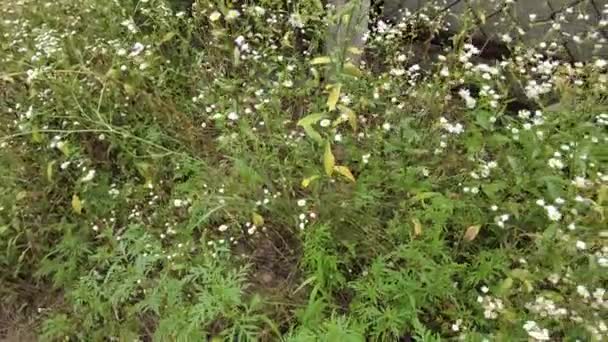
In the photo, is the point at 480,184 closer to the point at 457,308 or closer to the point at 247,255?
the point at 457,308

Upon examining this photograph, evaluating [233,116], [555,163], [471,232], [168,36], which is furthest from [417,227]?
[168,36]

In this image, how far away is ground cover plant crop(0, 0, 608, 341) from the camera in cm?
208

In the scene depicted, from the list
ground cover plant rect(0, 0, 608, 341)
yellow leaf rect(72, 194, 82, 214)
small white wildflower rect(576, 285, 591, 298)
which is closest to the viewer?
small white wildflower rect(576, 285, 591, 298)

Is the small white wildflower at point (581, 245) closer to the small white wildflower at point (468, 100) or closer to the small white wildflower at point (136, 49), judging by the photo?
the small white wildflower at point (468, 100)

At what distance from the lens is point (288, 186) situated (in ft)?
7.80

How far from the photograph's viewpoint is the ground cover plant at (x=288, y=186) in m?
2.08

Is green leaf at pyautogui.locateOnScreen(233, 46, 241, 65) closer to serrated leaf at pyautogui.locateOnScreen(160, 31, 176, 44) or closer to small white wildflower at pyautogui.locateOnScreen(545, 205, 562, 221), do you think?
serrated leaf at pyautogui.locateOnScreen(160, 31, 176, 44)

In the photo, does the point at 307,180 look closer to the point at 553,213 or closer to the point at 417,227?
the point at 417,227

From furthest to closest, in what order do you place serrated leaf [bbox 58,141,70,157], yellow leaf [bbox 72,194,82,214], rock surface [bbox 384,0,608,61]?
rock surface [bbox 384,0,608,61] → yellow leaf [bbox 72,194,82,214] → serrated leaf [bbox 58,141,70,157]

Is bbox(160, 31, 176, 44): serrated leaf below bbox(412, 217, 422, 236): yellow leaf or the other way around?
the other way around

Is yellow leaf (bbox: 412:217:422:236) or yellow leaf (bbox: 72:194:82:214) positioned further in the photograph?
yellow leaf (bbox: 72:194:82:214)

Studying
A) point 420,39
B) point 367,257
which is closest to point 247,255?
point 367,257

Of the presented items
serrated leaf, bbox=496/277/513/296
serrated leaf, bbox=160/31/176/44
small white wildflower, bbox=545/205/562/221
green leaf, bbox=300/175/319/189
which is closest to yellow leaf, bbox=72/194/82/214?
serrated leaf, bbox=160/31/176/44

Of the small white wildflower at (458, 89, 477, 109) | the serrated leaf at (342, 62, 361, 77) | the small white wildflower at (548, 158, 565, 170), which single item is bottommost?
the small white wildflower at (548, 158, 565, 170)
